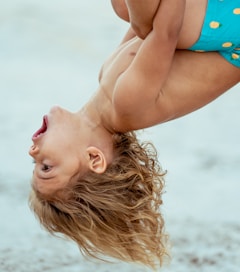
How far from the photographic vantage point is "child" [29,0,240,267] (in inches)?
106

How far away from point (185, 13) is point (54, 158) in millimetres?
638

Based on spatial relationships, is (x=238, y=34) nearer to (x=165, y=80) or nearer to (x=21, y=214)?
(x=165, y=80)

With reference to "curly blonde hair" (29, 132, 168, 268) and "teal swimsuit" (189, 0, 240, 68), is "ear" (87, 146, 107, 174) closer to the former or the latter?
"curly blonde hair" (29, 132, 168, 268)

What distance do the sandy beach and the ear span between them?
1444 millimetres

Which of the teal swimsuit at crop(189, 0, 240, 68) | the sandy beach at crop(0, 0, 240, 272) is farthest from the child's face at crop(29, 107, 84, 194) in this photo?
the sandy beach at crop(0, 0, 240, 272)

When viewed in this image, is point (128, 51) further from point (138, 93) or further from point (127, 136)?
point (127, 136)

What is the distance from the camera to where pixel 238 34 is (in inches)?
107

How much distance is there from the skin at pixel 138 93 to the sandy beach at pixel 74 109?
1.49 metres

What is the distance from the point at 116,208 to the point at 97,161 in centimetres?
19

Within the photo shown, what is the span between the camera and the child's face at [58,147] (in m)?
2.95

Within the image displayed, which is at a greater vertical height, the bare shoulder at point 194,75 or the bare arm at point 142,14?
the bare arm at point 142,14

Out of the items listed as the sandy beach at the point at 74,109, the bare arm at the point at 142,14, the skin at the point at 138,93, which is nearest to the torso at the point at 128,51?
the skin at the point at 138,93

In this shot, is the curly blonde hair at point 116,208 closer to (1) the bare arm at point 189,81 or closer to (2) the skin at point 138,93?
(2) the skin at point 138,93

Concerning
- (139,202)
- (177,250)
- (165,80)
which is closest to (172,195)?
(177,250)
